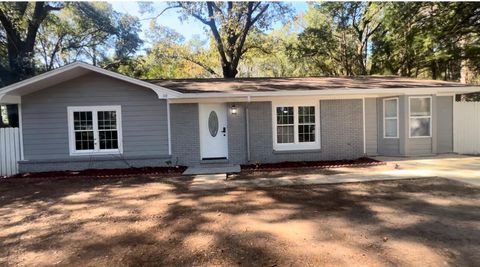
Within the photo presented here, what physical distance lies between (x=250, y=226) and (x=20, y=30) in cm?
2103

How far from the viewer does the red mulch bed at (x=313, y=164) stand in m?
9.99

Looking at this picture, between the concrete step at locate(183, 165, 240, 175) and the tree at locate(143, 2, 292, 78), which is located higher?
the tree at locate(143, 2, 292, 78)

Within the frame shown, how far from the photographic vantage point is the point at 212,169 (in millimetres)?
9859

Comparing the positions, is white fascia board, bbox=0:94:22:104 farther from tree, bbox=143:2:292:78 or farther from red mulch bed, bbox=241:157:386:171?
tree, bbox=143:2:292:78

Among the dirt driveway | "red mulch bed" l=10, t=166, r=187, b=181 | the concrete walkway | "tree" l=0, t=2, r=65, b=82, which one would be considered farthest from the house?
"tree" l=0, t=2, r=65, b=82

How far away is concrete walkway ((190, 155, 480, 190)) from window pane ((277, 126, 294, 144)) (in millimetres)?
1794

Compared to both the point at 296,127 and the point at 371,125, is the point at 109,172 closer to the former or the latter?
the point at 296,127

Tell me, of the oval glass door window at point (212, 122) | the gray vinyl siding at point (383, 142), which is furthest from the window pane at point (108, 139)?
the gray vinyl siding at point (383, 142)

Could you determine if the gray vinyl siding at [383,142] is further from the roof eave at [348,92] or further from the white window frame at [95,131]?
the white window frame at [95,131]

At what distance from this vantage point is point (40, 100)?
10.4 meters

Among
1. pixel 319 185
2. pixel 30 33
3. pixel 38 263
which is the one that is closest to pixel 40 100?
pixel 38 263

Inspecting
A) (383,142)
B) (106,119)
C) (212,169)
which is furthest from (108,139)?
(383,142)

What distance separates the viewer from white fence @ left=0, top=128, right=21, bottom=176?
10.3 meters

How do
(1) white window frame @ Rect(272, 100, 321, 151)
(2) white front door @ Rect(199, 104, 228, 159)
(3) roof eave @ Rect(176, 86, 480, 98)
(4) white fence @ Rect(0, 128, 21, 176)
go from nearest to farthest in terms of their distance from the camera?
(3) roof eave @ Rect(176, 86, 480, 98), (4) white fence @ Rect(0, 128, 21, 176), (2) white front door @ Rect(199, 104, 228, 159), (1) white window frame @ Rect(272, 100, 321, 151)
